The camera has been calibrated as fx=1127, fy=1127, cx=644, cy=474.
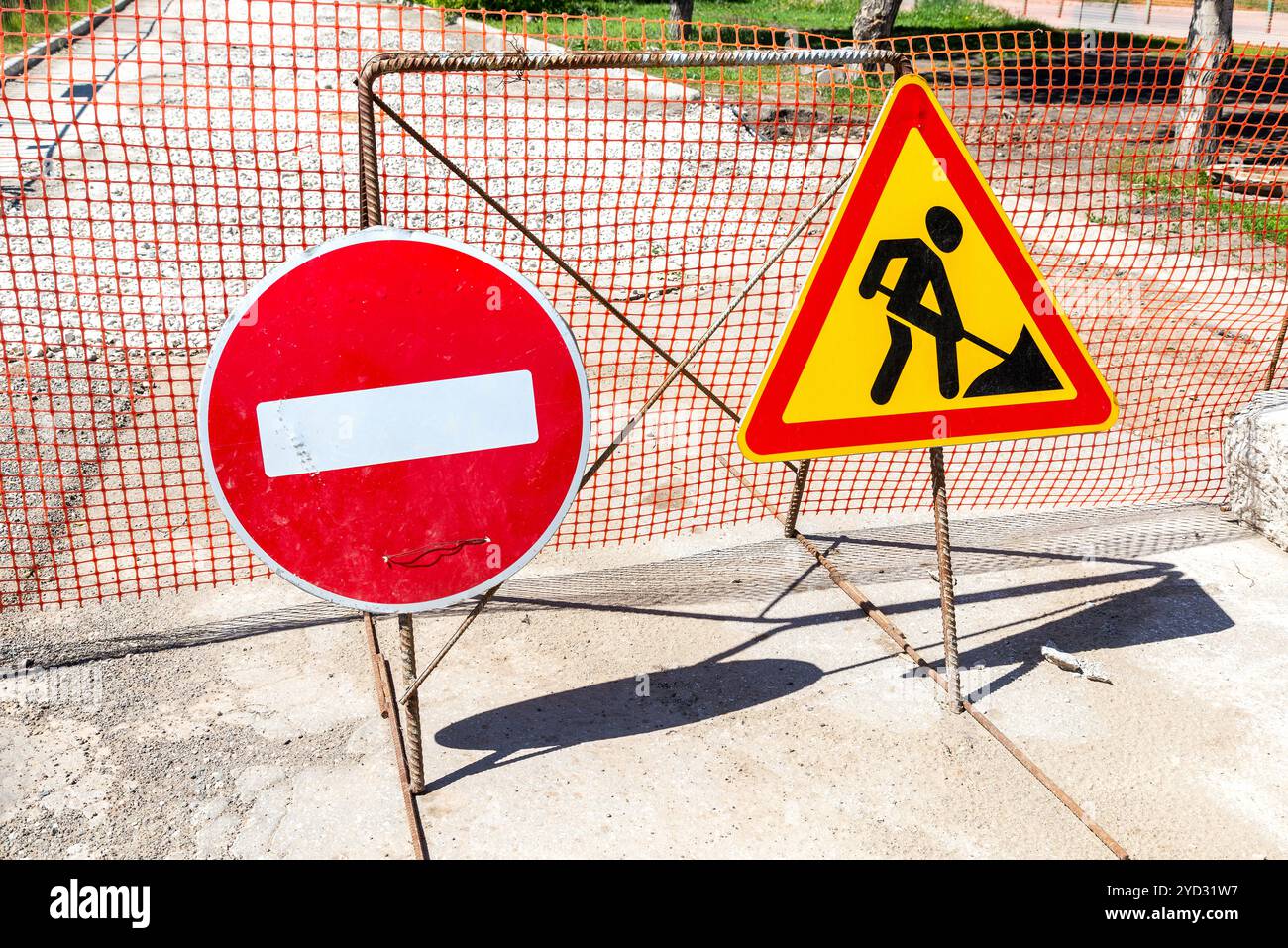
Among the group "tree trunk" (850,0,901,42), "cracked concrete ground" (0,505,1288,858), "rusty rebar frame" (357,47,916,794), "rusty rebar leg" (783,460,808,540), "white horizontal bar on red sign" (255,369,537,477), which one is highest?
"tree trunk" (850,0,901,42)

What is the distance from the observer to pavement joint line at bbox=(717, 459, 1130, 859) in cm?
304

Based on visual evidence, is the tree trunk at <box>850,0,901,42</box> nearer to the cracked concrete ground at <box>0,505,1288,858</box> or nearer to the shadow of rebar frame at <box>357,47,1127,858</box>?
the cracked concrete ground at <box>0,505,1288,858</box>

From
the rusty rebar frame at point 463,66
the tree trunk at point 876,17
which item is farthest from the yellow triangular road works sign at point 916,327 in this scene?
the tree trunk at point 876,17

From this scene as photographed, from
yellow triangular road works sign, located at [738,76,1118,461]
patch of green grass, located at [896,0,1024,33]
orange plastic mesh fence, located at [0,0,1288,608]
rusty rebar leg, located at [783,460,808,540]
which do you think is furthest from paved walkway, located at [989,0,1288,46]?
yellow triangular road works sign, located at [738,76,1118,461]

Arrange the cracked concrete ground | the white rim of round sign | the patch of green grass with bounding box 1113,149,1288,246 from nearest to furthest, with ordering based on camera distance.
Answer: the white rim of round sign, the cracked concrete ground, the patch of green grass with bounding box 1113,149,1288,246

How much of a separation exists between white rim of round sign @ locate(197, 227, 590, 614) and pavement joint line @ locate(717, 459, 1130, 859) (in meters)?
1.49

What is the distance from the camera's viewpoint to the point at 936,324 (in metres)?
3.28

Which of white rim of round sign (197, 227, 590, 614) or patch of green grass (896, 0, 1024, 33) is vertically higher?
patch of green grass (896, 0, 1024, 33)

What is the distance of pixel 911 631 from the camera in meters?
3.99

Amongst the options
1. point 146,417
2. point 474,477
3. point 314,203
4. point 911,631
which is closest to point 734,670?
point 911,631

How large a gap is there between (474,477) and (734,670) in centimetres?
134

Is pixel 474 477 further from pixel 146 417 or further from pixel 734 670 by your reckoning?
pixel 146 417

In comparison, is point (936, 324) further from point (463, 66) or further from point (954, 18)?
point (954, 18)

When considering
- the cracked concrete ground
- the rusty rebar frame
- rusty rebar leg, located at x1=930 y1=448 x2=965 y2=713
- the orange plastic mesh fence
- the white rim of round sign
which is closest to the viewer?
the white rim of round sign
